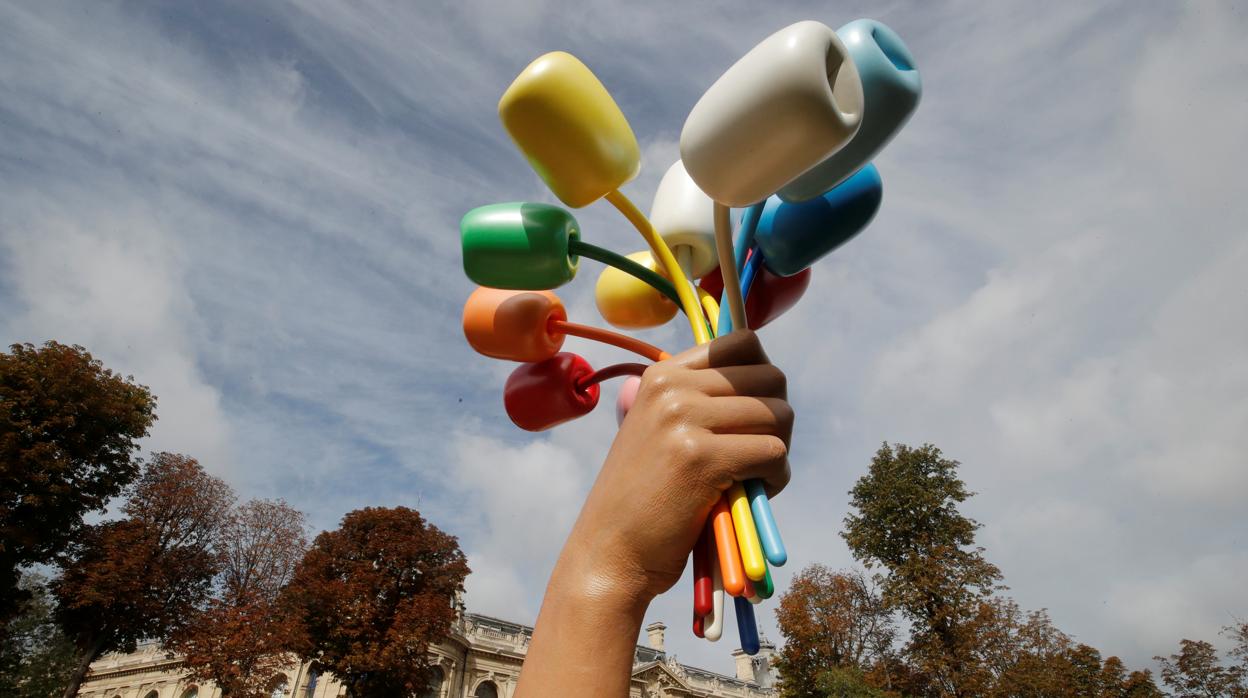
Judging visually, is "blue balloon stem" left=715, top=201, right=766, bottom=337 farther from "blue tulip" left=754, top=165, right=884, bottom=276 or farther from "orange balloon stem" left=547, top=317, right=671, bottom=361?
"orange balloon stem" left=547, top=317, right=671, bottom=361

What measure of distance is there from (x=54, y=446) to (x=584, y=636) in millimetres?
21689

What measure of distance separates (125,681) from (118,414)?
22325 millimetres

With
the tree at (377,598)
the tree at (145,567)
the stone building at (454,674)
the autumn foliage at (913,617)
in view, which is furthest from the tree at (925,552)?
the tree at (145,567)

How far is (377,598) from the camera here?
75.6 feet

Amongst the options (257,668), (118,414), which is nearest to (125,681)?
(257,668)

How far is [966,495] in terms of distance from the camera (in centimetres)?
2212

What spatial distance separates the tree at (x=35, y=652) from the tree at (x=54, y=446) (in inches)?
71.6

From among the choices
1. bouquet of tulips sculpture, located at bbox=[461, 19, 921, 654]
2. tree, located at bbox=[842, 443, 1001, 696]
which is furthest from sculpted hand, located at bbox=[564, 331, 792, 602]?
tree, located at bbox=[842, 443, 1001, 696]

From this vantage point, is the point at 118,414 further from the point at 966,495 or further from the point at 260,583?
the point at 966,495

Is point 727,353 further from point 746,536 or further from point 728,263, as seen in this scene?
point 746,536

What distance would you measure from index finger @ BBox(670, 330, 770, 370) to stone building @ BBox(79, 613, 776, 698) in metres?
27.5

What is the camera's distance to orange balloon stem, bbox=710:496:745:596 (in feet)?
8.43

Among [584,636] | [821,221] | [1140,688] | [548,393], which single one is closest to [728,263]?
[821,221]

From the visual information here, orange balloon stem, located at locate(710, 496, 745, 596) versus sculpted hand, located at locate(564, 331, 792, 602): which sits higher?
sculpted hand, located at locate(564, 331, 792, 602)
